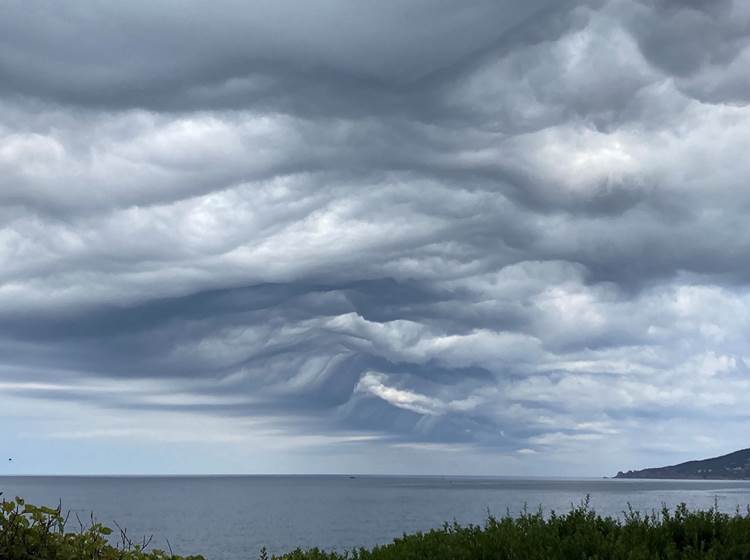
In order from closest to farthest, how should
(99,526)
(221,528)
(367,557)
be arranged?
(99,526)
(367,557)
(221,528)

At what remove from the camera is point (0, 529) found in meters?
10.6

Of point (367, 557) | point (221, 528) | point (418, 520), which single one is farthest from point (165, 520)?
point (367, 557)

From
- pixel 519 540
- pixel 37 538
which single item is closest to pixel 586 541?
pixel 519 540

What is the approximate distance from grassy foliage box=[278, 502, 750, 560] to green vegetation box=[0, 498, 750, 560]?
0.02 m

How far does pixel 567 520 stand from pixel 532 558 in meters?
2.69

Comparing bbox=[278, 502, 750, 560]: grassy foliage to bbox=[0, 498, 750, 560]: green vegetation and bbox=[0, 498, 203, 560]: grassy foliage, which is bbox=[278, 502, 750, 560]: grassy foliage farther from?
bbox=[0, 498, 203, 560]: grassy foliage

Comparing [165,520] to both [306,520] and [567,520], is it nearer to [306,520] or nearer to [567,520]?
[306,520]

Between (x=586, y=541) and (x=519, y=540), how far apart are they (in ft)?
3.68

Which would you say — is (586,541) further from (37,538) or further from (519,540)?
(37,538)

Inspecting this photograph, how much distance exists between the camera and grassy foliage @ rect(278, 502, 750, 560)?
12188 millimetres

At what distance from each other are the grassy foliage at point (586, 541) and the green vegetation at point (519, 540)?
0.02 metres

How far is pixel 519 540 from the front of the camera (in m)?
13.1

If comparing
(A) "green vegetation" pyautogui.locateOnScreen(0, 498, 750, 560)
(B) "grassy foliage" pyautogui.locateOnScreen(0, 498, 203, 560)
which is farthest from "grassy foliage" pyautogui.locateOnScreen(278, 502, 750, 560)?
Answer: (B) "grassy foliage" pyautogui.locateOnScreen(0, 498, 203, 560)

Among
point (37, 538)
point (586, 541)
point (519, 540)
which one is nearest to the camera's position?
point (37, 538)
